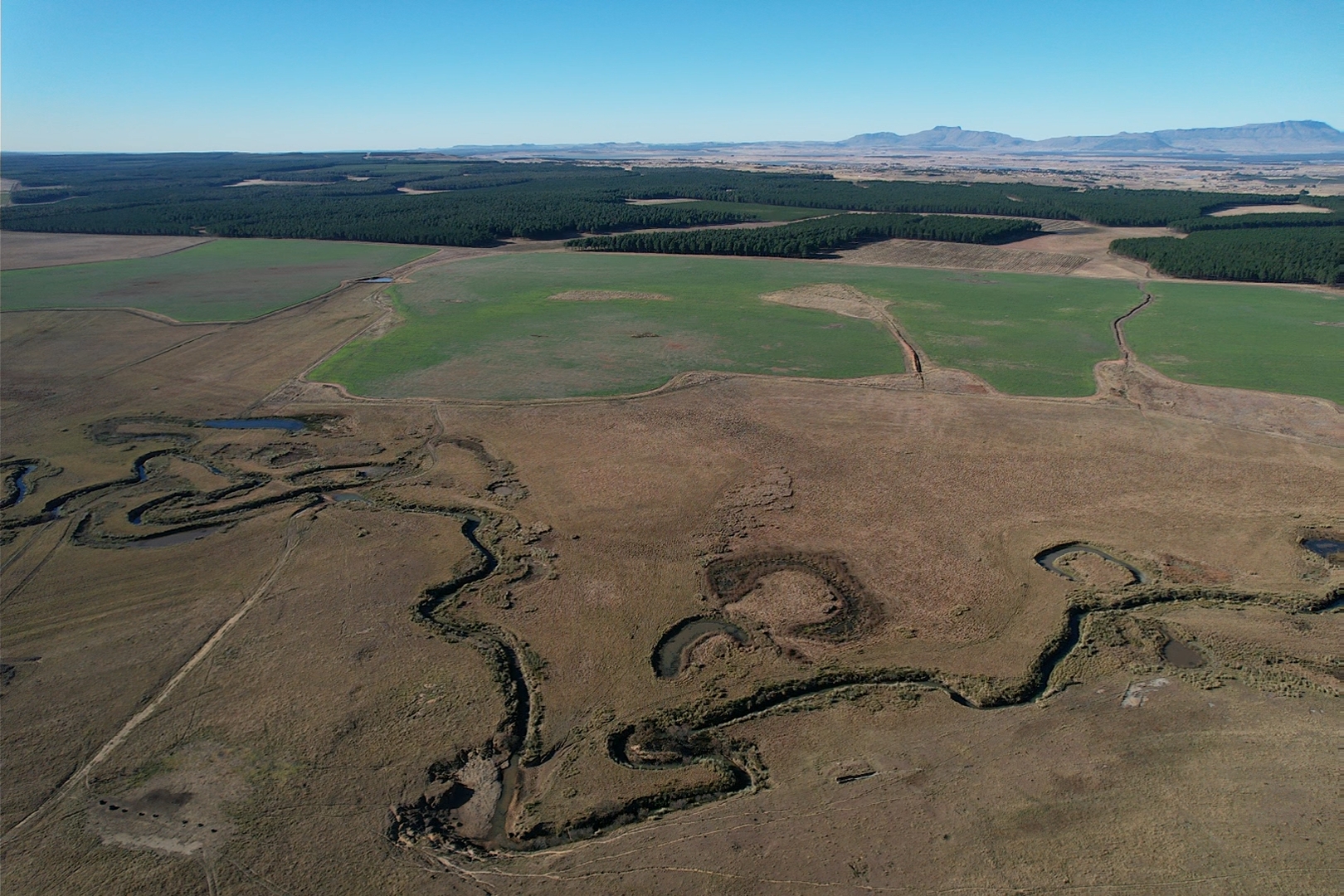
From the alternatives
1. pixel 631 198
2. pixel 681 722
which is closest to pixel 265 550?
pixel 681 722

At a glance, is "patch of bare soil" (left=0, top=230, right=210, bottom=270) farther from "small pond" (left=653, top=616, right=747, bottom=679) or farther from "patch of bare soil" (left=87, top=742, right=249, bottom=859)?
"small pond" (left=653, top=616, right=747, bottom=679)

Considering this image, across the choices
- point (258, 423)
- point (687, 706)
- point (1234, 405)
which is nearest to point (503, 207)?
point (258, 423)

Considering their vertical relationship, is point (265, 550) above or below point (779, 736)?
above

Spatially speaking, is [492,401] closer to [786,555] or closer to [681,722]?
[786,555]

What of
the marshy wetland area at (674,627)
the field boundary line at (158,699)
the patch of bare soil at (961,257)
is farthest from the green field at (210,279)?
the patch of bare soil at (961,257)

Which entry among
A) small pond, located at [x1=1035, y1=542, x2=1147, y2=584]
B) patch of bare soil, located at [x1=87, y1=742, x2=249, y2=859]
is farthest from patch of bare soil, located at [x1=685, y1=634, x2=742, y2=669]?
small pond, located at [x1=1035, y1=542, x2=1147, y2=584]

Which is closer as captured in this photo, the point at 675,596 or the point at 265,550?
the point at 675,596

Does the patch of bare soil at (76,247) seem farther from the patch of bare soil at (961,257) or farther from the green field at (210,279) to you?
the patch of bare soil at (961,257)
